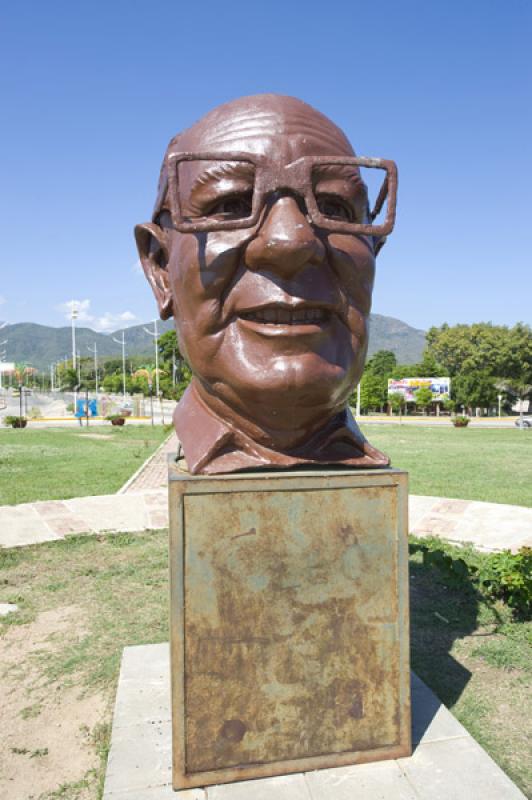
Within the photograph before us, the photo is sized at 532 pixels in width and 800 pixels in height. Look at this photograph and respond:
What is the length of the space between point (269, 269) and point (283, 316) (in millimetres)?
227

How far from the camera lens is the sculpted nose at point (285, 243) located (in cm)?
258

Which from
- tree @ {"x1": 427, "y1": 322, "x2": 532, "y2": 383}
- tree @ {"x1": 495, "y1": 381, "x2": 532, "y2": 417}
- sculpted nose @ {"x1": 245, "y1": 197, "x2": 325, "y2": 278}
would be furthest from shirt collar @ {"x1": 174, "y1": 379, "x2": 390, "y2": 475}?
tree @ {"x1": 427, "y1": 322, "x2": 532, "y2": 383}

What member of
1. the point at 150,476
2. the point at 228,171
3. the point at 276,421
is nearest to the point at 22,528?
the point at 150,476

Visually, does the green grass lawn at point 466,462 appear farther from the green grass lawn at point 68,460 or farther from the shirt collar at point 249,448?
the shirt collar at point 249,448

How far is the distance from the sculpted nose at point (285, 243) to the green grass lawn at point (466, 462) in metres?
7.82

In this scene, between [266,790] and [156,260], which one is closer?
[266,790]

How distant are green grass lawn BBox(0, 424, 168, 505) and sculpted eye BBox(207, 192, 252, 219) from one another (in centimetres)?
764

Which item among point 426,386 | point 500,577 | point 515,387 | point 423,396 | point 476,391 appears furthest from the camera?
point 426,386

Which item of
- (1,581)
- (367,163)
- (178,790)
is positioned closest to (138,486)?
(1,581)

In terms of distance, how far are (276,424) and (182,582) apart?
85 centimetres

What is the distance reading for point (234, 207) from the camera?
2773 millimetres

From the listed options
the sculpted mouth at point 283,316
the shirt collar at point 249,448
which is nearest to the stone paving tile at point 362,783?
the shirt collar at point 249,448

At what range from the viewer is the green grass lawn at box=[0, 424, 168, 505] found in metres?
10.2

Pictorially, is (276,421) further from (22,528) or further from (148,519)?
(22,528)
